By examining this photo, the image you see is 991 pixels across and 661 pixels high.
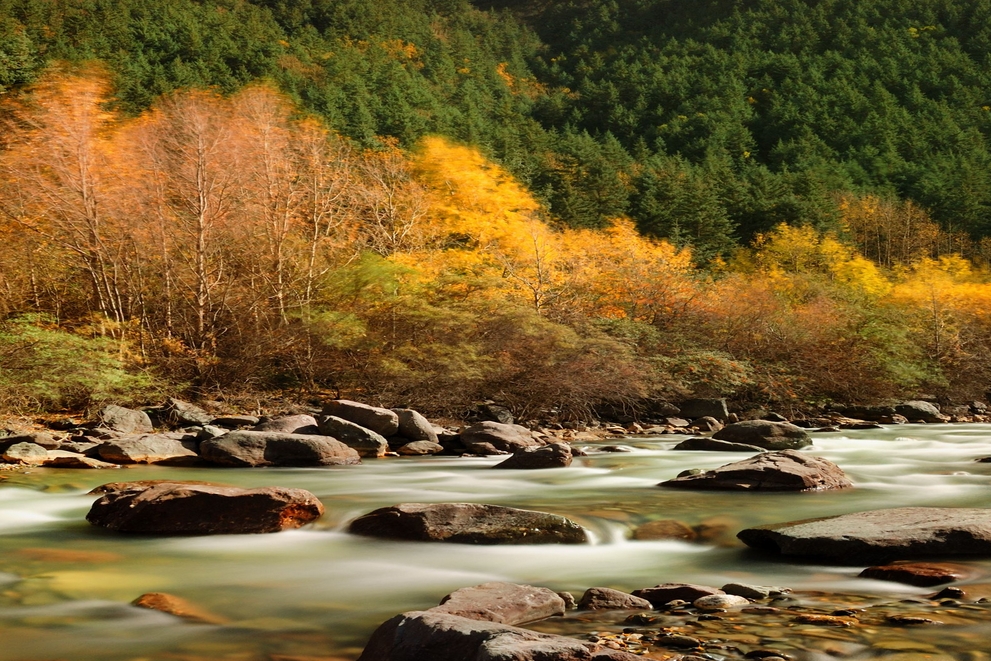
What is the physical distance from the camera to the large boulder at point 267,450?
1242 cm

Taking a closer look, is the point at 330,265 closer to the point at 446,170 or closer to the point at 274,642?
the point at 446,170

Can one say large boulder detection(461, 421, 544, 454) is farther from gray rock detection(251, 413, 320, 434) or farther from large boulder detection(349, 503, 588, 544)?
large boulder detection(349, 503, 588, 544)

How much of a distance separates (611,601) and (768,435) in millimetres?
11239

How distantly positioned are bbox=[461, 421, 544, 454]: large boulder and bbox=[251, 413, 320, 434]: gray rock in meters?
2.50

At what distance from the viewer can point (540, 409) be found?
19.6 m

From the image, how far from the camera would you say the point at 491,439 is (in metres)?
15.0

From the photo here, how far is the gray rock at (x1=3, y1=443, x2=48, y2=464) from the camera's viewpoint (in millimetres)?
11852

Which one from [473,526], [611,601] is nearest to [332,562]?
[473,526]

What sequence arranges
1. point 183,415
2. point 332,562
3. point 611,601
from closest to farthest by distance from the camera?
1. point 611,601
2. point 332,562
3. point 183,415

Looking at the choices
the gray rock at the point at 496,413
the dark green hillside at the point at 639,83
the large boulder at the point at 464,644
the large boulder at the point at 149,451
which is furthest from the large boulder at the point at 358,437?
the dark green hillside at the point at 639,83

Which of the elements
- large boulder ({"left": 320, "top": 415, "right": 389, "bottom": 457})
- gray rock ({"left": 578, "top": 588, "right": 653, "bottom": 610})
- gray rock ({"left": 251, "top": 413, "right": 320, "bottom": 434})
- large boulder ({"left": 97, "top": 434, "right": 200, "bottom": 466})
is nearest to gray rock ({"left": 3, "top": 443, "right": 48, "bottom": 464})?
Result: large boulder ({"left": 97, "top": 434, "right": 200, "bottom": 466})

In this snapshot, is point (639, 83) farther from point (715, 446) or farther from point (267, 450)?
point (267, 450)

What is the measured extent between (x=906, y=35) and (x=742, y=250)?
4735 centimetres

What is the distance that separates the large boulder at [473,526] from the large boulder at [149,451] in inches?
245
